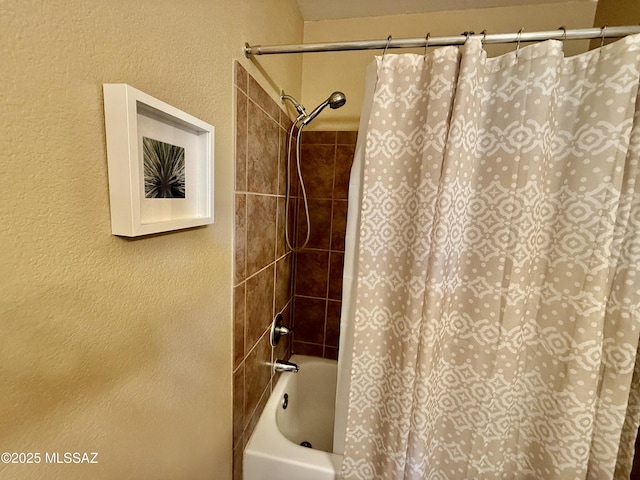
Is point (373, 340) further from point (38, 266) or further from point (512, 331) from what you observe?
point (38, 266)

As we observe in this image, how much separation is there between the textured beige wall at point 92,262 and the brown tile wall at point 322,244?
896mm

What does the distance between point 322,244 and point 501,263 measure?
100cm

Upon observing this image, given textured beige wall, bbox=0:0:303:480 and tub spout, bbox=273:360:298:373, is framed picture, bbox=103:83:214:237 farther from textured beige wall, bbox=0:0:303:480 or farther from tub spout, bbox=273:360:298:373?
tub spout, bbox=273:360:298:373

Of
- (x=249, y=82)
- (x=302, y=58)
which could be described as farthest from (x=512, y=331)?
(x=302, y=58)

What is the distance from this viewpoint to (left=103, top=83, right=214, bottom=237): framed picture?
417 mm

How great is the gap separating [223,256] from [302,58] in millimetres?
1316

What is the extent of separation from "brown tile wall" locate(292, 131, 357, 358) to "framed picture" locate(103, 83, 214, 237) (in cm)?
99

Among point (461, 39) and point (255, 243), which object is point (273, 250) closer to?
point (255, 243)

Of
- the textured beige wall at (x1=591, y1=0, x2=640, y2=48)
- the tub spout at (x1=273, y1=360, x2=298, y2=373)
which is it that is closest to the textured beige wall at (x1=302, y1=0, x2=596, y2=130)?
the textured beige wall at (x1=591, y1=0, x2=640, y2=48)

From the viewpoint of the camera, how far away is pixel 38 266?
1.14ft

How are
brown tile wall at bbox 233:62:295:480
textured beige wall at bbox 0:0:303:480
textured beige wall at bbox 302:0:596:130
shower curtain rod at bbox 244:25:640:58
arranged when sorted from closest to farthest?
1. textured beige wall at bbox 0:0:303:480
2. shower curtain rod at bbox 244:25:640:58
3. brown tile wall at bbox 233:62:295:480
4. textured beige wall at bbox 302:0:596:130

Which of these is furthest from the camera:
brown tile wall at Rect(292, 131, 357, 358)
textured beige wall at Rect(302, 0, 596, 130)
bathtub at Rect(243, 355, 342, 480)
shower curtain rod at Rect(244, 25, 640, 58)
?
brown tile wall at Rect(292, 131, 357, 358)

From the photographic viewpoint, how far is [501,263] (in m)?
0.82

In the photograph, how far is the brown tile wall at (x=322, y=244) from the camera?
158cm
